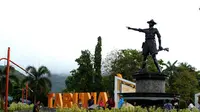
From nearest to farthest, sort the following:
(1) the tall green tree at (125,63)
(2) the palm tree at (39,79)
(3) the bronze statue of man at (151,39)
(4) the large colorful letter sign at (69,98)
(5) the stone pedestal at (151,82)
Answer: (5) the stone pedestal at (151,82), (3) the bronze statue of man at (151,39), (4) the large colorful letter sign at (69,98), (1) the tall green tree at (125,63), (2) the palm tree at (39,79)

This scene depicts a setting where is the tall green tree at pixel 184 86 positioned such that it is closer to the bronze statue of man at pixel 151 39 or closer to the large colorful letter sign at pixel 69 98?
the large colorful letter sign at pixel 69 98

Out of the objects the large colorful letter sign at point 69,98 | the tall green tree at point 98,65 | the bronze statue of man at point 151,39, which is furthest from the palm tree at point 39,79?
the bronze statue of man at point 151,39

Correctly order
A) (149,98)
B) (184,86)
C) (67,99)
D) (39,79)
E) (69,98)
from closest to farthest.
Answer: (149,98) < (69,98) < (67,99) < (184,86) < (39,79)

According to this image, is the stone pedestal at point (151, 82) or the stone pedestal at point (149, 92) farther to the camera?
the stone pedestal at point (151, 82)

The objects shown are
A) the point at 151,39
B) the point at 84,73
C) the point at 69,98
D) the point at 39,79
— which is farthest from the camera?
the point at 39,79

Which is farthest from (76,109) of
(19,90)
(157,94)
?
(19,90)

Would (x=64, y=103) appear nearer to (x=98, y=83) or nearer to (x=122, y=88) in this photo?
(x=122, y=88)

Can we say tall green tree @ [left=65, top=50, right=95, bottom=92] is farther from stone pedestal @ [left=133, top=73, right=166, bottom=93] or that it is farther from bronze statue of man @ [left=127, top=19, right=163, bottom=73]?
stone pedestal @ [left=133, top=73, right=166, bottom=93]

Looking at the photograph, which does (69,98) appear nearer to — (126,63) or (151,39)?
(126,63)

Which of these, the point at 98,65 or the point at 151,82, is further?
the point at 98,65

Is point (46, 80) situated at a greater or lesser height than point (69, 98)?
greater

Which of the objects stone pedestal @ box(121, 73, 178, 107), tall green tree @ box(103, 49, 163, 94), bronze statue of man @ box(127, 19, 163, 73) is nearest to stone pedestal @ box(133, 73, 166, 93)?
stone pedestal @ box(121, 73, 178, 107)

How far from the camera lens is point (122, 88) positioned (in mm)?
30281

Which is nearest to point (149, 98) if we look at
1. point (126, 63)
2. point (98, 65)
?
point (126, 63)
